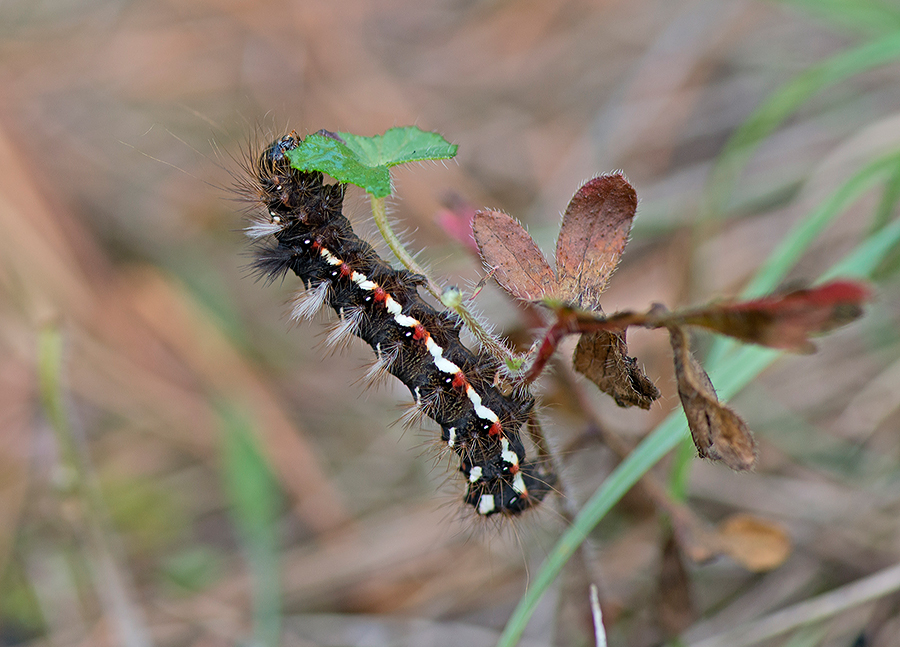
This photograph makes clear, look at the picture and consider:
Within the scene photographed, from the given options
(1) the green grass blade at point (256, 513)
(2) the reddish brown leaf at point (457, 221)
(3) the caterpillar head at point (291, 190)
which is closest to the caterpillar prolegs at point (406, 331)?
(3) the caterpillar head at point (291, 190)

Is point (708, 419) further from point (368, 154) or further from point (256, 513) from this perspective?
point (256, 513)

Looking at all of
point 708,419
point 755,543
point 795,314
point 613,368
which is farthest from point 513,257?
point 755,543

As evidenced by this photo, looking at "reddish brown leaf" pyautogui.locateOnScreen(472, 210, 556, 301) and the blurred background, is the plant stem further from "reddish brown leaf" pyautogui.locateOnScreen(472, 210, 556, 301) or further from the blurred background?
the blurred background

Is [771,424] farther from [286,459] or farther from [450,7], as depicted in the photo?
[450,7]

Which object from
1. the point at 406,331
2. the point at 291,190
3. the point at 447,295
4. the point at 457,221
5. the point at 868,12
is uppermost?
the point at 868,12

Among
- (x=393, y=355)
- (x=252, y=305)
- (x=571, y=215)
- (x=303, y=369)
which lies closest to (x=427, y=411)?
(x=393, y=355)
